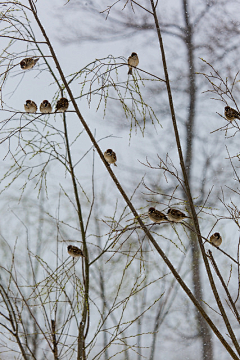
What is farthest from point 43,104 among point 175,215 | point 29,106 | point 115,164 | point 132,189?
point 132,189

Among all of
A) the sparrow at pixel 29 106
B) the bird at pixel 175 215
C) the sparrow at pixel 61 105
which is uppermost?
the sparrow at pixel 29 106

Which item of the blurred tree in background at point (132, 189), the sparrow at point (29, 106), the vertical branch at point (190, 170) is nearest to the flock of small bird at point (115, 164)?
the sparrow at point (29, 106)

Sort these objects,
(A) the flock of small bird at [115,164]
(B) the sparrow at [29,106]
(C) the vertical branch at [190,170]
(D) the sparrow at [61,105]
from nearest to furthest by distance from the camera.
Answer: (A) the flock of small bird at [115,164] → (D) the sparrow at [61,105] → (B) the sparrow at [29,106] → (C) the vertical branch at [190,170]

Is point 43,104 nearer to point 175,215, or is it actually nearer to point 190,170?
point 175,215

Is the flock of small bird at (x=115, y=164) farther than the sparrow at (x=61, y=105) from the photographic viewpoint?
No

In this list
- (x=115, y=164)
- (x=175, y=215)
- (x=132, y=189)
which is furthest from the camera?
(x=132, y=189)

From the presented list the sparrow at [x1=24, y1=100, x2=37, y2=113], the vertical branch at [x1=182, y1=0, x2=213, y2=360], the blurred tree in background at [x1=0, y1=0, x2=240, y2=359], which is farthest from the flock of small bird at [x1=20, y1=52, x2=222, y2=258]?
the vertical branch at [x1=182, y1=0, x2=213, y2=360]

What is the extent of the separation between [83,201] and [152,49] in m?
0.76

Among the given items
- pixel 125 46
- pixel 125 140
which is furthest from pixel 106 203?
pixel 125 46

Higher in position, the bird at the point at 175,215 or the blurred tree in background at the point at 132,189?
the blurred tree in background at the point at 132,189

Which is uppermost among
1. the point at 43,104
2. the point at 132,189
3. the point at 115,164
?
the point at 132,189

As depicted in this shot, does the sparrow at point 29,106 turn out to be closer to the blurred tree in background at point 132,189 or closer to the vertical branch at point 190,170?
the blurred tree in background at point 132,189

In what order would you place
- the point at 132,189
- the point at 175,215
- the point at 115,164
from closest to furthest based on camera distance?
the point at 175,215 < the point at 115,164 < the point at 132,189

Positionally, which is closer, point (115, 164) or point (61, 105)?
point (61, 105)
